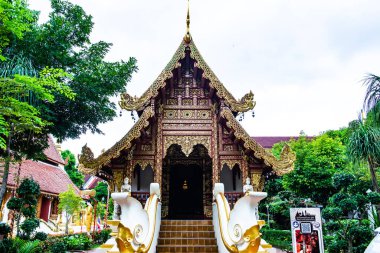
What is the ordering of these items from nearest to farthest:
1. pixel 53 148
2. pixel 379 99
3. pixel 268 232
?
pixel 379 99 < pixel 268 232 < pixel 53 148

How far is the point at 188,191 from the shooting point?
10266mm

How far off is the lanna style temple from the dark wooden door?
719mm

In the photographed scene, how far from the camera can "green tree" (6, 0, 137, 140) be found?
8.79 metres

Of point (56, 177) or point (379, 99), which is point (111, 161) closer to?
point (379, 99)

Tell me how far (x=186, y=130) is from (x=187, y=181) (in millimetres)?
2563

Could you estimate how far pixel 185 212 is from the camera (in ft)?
33.7

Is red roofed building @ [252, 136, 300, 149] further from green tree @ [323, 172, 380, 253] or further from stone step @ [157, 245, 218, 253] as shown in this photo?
stone step @ [157, 245, 218, 253]

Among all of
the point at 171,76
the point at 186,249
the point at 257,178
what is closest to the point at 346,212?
the point at 257,178

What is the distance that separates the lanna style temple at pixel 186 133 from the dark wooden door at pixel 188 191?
0.72 meters

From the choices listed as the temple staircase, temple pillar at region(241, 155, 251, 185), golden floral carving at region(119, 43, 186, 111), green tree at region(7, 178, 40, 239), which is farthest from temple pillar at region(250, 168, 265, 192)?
green tree at region(7, 178, 40, 239)

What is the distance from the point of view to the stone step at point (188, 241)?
7.03 m

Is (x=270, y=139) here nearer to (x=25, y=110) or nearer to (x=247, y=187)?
(x=247, y=187)

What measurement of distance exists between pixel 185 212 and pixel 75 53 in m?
6.64

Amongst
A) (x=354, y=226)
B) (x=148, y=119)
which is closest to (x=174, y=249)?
(x=148, y=119)
